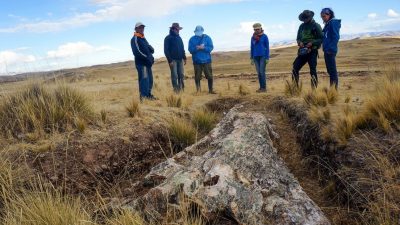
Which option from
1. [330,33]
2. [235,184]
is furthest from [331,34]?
[235,184]

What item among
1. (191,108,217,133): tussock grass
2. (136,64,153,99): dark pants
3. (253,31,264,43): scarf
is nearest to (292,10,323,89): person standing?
(253,31,264,43): scarf

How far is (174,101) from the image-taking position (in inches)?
352

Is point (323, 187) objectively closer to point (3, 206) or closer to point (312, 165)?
point (312, 165)

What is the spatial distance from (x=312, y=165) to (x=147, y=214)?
9.36 feet

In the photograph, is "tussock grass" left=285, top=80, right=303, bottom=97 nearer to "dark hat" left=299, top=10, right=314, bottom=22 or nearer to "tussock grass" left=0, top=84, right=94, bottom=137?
"dark hat" left=299, top=10, right=314, bottom=22

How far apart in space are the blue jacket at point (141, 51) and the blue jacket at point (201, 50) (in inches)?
62.0

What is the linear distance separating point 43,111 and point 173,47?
476 cm

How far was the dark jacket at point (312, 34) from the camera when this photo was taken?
8555 millimetres

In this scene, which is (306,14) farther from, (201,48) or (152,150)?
(152,150)

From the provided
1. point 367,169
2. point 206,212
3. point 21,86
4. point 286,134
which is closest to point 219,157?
point 206,212

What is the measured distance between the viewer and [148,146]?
6793 mm

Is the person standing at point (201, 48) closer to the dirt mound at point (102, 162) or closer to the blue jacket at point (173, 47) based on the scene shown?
the blue jacket at point (173, 47)

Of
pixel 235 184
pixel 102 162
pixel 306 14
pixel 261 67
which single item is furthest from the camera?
pixel 261 67

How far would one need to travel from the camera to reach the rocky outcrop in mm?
4203
